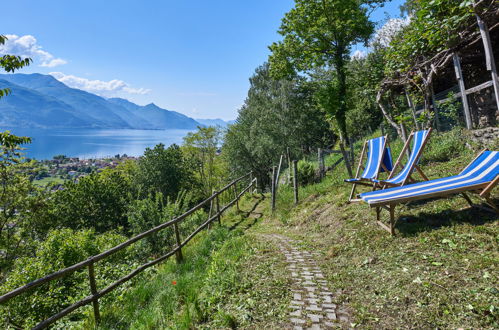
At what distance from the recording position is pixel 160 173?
26016 mm

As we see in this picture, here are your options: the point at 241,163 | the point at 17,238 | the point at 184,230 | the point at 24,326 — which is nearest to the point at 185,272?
the point at 24,326

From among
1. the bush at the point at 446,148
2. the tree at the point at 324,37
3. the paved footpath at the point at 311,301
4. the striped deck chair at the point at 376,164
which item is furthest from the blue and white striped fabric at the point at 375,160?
the tree at the point at 324,37

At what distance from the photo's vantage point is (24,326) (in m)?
4.98

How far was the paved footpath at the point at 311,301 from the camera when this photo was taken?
267 cm

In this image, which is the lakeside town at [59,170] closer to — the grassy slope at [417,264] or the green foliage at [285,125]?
the green foliage at [285,125]

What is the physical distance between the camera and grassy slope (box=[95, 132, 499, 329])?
8.37 feet

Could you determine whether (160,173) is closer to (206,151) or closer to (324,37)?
(206,151)

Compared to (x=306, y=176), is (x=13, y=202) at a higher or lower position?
higher

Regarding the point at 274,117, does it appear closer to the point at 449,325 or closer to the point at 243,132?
the point at 243,132

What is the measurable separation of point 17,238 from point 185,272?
1890cm

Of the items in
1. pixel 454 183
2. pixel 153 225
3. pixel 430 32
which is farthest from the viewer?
pixel 153 225

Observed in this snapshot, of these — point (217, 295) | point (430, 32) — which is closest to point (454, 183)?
point (217, 295)

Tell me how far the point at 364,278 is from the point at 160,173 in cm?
2471

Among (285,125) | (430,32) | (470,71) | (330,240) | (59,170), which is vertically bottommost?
(330,240)
